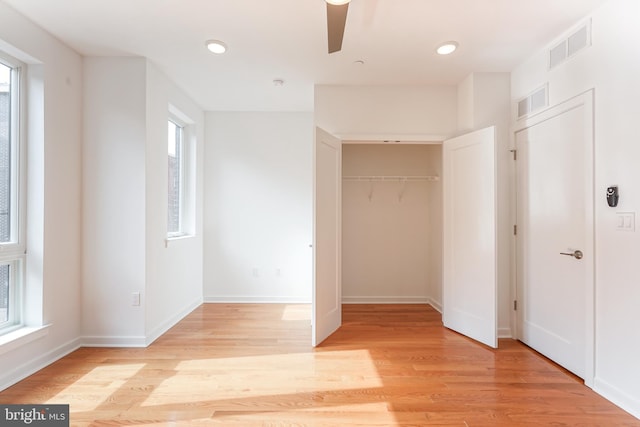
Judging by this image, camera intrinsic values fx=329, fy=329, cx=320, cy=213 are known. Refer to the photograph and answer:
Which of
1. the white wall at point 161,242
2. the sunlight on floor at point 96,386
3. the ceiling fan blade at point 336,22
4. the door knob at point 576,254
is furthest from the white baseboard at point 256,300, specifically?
the ceiling fan blade at point 336,22

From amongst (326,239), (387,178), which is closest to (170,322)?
(326,239)

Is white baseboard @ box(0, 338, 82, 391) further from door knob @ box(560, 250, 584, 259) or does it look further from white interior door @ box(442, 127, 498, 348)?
door knob @ box(560, 250, 584, 259)

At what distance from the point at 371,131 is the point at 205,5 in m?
2.01

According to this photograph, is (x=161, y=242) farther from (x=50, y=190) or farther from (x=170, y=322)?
(x=50, y=190)

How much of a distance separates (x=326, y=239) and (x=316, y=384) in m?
1.36

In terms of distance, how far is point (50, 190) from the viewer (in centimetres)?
269

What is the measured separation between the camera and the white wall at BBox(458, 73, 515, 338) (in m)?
3.29

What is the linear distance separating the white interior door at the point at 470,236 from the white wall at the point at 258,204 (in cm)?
188

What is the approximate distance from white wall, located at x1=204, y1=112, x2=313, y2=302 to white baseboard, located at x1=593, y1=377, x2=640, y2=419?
3.16 m

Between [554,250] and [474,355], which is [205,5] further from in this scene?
[474,355]

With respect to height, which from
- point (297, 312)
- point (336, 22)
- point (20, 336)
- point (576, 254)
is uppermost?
point (336, 22)

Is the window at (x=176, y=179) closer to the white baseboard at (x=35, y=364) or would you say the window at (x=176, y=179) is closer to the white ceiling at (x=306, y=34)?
the white ceiling at (x=306, y=34)

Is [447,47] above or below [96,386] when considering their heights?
above

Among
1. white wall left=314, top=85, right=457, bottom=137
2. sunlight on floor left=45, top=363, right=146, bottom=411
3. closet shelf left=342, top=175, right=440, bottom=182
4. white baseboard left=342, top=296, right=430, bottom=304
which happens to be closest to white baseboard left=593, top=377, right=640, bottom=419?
white baseboard left=342, top=296, right=430, bottom=304
